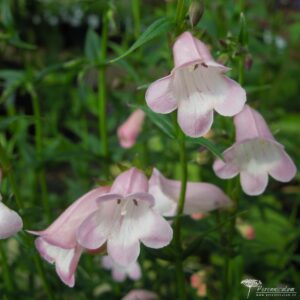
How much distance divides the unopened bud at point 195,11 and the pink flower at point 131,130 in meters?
0.88

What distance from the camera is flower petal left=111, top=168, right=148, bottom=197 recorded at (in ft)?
3.23

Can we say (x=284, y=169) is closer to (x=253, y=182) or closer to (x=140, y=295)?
(x=253, y=182)

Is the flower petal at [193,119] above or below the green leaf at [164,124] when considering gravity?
above

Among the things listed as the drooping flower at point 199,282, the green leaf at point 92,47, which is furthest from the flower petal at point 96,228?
the green leaf at point 92,47

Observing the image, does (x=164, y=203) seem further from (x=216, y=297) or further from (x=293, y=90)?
(x=293, y=90)

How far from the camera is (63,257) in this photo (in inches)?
41.3

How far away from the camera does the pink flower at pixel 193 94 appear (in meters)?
0.94

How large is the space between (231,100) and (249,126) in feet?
0.59

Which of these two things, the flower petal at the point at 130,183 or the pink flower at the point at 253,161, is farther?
the pink flower at the point at 253,161

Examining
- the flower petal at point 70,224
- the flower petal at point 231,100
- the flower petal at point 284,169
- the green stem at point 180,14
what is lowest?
Answer: the flower petal at point 70,224

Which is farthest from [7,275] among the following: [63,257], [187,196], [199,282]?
[199,282]

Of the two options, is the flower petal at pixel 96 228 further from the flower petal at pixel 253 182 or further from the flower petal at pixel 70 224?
the flower petal at pixel 253 182

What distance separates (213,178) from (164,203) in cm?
66

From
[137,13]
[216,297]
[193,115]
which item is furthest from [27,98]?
[193,115]
